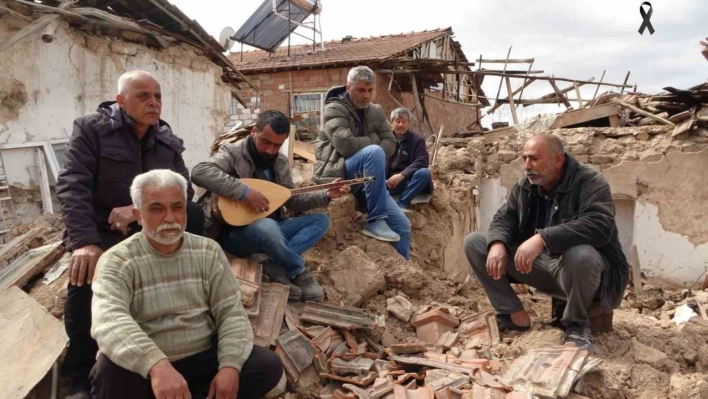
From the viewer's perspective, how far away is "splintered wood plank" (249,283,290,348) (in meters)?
3.65

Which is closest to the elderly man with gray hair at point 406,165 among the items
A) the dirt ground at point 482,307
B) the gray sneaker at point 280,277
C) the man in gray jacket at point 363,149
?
the dirt ground at point 482,307

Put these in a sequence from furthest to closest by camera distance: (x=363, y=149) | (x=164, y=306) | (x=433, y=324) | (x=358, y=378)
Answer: (x=363, y=149) < (x=433, y=324) < (x=358, y=378) < (x=164, y=306)

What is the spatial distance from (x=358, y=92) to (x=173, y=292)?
10.7 ft

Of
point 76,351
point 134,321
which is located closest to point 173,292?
point 134,321

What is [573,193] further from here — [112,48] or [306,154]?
[112,48]

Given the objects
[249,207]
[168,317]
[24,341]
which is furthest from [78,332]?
[249,207]

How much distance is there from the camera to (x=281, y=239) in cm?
416

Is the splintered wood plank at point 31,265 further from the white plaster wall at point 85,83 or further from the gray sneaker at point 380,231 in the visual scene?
the white plaster wall at point 85,83

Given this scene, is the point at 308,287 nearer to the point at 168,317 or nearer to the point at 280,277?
the point at 280,277

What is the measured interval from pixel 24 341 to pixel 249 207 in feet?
5.65

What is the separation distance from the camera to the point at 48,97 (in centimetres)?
707

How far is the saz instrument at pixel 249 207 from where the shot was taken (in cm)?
412

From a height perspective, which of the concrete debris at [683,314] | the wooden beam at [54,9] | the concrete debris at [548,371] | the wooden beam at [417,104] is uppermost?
the wooden beam at [54,9]

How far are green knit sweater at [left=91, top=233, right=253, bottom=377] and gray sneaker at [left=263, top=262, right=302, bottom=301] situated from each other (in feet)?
4.80
